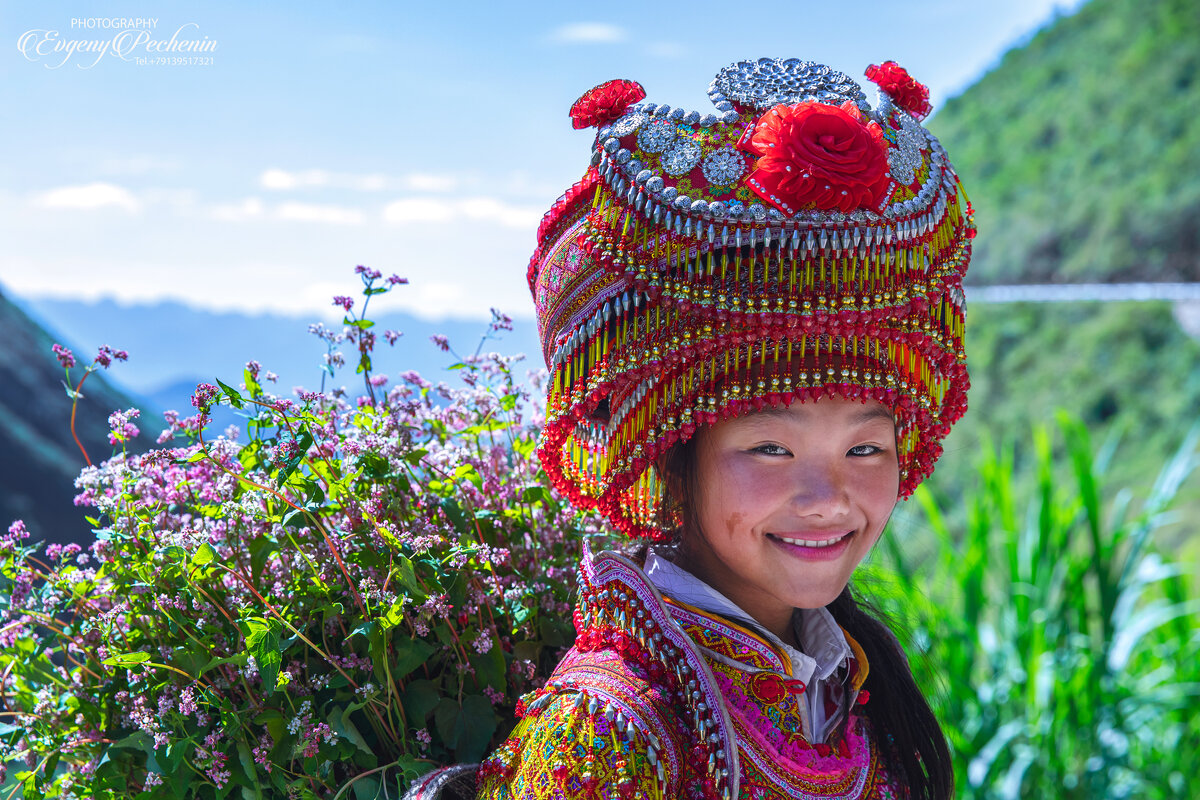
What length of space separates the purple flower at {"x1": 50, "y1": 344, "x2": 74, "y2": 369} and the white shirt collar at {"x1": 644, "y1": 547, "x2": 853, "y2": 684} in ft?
3.33

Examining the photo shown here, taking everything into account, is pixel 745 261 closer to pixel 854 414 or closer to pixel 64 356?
pixel 854 414

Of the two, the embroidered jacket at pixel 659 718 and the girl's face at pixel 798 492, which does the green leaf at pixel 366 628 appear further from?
the girl's face at pixel 798 492

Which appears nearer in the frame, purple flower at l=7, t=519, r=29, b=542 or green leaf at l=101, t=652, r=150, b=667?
green leaf at l=101, t=652, r=150, b=667

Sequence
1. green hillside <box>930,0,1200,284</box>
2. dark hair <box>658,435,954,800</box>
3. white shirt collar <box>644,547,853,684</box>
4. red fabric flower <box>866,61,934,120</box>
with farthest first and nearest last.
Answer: green hillside <box>930,0,1200,284</box> < dark hair <box>658,435,954,800</box> < red fabric flower <box>866,61,934,120</box> < white shirt collar <box>644,547,853,684</box>

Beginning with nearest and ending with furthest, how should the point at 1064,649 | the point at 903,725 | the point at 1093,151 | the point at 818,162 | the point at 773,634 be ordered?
the point at 818,162 → the point at 773,634 → the point at 903,725 → the point at 1064,649 → the point at 1093,151

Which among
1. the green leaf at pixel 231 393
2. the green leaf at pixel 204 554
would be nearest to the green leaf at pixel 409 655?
the green leaf at pixel 204 554

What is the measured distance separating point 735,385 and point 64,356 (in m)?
1.12

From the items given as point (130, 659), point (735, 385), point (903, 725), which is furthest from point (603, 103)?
point (903, 725)

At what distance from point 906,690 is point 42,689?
1529 mm

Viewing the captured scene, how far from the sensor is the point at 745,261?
1.45 metres

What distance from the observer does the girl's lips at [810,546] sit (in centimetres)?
158

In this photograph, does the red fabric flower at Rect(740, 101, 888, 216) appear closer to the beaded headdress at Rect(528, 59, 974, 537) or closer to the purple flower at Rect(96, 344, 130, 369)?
the beaded headdress at Rect(528, 59, 974, 537)

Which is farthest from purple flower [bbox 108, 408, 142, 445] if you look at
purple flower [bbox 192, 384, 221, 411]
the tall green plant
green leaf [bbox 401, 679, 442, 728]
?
the tall green plant

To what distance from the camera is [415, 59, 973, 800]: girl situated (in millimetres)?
1428
